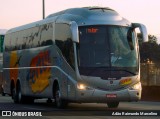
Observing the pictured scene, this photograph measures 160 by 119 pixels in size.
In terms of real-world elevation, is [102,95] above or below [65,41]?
below

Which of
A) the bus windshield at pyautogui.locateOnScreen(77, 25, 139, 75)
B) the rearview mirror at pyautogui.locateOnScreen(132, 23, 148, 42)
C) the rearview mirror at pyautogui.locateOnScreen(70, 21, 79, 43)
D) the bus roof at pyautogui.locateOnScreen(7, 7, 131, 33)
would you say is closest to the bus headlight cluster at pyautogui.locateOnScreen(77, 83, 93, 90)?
the bus windshield at pyautogui.locateOnScreen(77, 25, 139, 75)

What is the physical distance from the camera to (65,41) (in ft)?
76.3

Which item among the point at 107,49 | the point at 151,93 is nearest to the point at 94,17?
the point at 107,49

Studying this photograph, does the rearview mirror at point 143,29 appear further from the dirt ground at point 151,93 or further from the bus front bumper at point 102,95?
the dirt ground at point 151,93

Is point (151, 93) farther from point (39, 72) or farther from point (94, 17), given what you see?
point (94, 17)

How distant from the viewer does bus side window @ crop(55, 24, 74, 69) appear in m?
22.6

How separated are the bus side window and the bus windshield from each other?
574 mm

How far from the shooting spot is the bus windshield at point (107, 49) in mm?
22047

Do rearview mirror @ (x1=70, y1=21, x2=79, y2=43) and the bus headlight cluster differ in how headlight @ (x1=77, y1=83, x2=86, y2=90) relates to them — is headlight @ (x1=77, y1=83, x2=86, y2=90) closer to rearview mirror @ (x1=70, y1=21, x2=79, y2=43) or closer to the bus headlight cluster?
the bus headlight cluster

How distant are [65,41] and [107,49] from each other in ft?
6.51

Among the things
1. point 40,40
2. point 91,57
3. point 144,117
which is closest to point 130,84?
point 91,57

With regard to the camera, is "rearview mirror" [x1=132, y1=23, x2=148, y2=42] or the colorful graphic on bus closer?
"rearview mirror" [x1=132, y1=23, x2=148, y2=42]

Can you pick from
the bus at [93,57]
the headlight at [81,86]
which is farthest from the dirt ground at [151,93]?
the headlight at [81,86]

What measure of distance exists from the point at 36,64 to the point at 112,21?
606 centimetres
